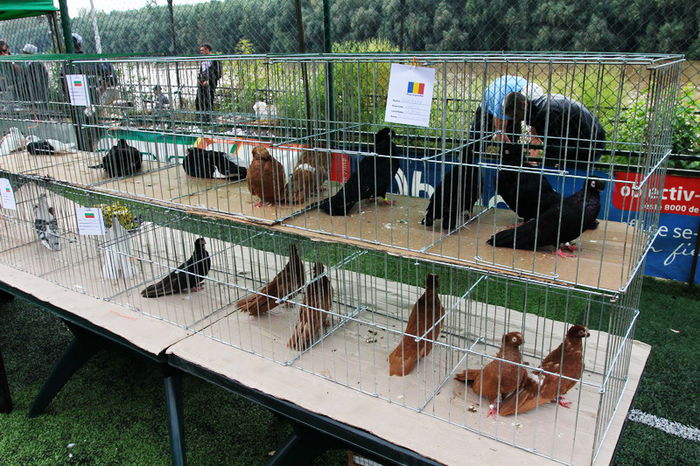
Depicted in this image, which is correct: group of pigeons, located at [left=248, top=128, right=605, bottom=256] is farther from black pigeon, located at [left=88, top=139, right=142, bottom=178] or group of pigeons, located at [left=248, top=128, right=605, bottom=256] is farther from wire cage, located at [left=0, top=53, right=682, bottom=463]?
black pigeon, located at [left=88, top=139, right=142, bottom=178]

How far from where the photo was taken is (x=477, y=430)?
74.2 inches

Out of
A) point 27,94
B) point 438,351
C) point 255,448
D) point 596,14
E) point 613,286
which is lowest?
point 255,448

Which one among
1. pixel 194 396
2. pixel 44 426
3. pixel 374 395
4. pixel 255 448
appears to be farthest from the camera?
pixel 194 396

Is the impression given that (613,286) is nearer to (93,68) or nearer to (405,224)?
(405,224)

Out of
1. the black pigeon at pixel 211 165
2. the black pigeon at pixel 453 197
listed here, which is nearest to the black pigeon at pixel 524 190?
the black pigeon at pixel 453 197

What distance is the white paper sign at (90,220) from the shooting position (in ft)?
9.41

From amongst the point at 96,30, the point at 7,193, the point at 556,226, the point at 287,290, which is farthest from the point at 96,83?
the point at 96,30

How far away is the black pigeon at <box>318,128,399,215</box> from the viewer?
7.50ft

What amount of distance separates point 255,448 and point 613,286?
75.7 inches

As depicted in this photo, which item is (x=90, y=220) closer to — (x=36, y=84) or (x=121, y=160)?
(x=121, y=160)

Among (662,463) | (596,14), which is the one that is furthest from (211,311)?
(596,14)

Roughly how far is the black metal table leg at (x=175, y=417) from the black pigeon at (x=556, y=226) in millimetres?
1488

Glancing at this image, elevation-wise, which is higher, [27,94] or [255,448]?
[27,94]

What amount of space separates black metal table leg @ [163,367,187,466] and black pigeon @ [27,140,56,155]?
1.74 meters
